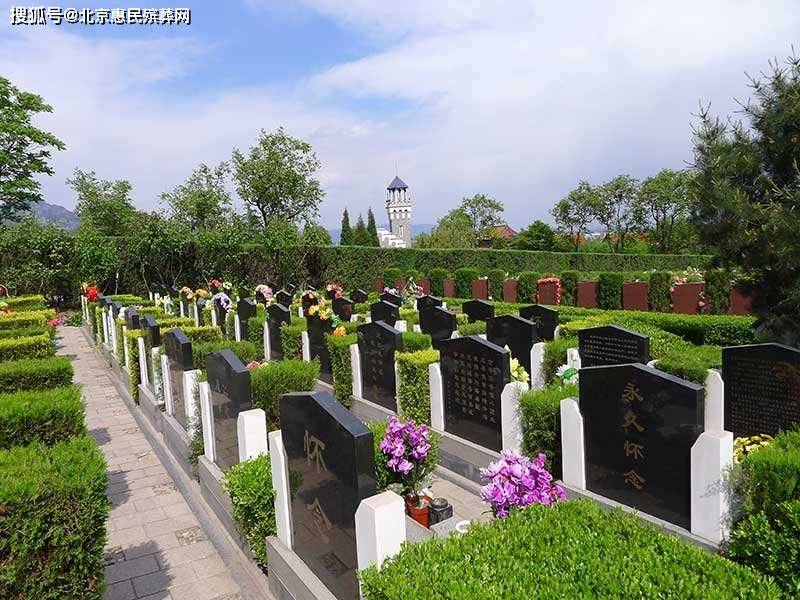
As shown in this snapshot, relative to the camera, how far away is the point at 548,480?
404 cm

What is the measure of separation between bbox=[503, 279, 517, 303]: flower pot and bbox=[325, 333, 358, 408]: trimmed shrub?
14578 mm

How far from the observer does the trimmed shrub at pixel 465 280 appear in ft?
83.6

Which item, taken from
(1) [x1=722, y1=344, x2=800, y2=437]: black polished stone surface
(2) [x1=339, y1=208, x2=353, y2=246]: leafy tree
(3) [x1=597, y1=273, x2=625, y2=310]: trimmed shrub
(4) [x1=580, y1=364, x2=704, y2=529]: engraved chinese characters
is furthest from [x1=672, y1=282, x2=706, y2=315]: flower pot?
(2) [x1=339, y1=208, x2=353, y2=246]: leafy tree

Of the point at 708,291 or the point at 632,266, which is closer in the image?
the point at 708,291

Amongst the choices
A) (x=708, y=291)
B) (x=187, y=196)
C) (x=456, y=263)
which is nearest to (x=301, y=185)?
(x=187, y=196)

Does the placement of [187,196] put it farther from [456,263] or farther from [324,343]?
[324,343]

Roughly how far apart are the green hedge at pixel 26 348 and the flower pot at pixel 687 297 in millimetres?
15317

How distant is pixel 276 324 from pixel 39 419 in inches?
304

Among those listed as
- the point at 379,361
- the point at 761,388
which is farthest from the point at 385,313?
the point at 761,388

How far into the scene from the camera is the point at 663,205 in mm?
47531

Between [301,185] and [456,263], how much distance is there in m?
12.8

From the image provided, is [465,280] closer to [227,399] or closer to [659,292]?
[659,292]

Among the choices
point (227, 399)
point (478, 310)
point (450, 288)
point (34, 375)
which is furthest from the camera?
point (450, 288)

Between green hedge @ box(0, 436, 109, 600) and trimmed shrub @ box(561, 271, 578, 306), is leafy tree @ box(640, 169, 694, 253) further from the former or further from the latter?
green hedge @ box(0, 436, 109, 600)
